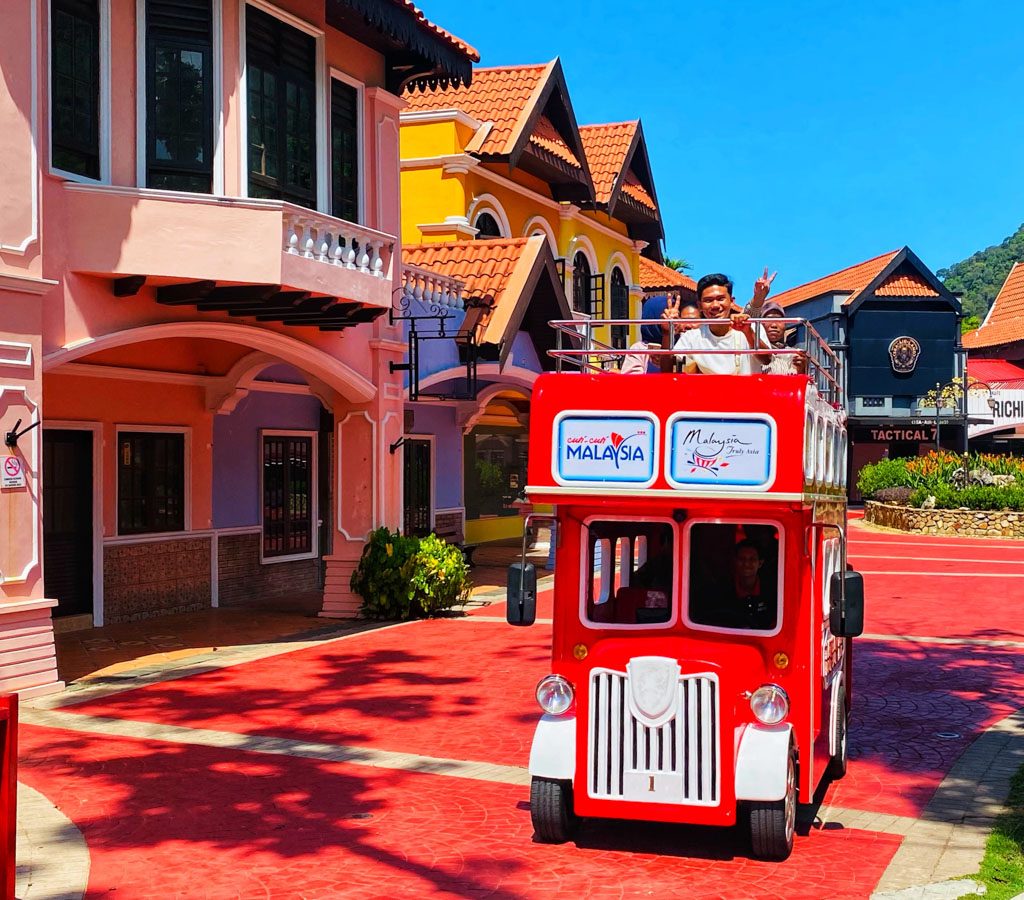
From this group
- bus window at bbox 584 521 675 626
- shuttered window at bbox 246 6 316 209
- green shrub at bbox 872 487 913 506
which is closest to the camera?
bus window at bbox 584 521 675 626

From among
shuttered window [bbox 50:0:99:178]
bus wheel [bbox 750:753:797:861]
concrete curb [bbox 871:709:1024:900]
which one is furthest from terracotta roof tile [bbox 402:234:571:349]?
bus wheel [bbox 750:753:797:861]

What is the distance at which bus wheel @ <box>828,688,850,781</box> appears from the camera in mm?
7797

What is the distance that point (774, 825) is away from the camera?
20.0 feet

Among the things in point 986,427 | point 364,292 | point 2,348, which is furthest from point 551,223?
point 986,427

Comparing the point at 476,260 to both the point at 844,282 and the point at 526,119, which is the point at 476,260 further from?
the point at 844,282

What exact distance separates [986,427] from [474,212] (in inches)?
1175

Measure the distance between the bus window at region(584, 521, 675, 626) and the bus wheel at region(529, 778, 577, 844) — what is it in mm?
937

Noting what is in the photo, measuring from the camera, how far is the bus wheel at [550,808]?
20.9ft

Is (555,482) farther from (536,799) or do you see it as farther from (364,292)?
(364,292)

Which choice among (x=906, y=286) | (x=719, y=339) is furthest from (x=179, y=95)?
(x=906, y=286)

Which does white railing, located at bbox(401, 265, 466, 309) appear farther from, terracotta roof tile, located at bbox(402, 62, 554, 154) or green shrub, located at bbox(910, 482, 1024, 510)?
green shrub, located at bbox(910, 482, 1024, 510)

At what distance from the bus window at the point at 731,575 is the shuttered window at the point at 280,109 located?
787 cm

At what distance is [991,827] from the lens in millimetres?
6844

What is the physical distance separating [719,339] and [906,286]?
134 feet
